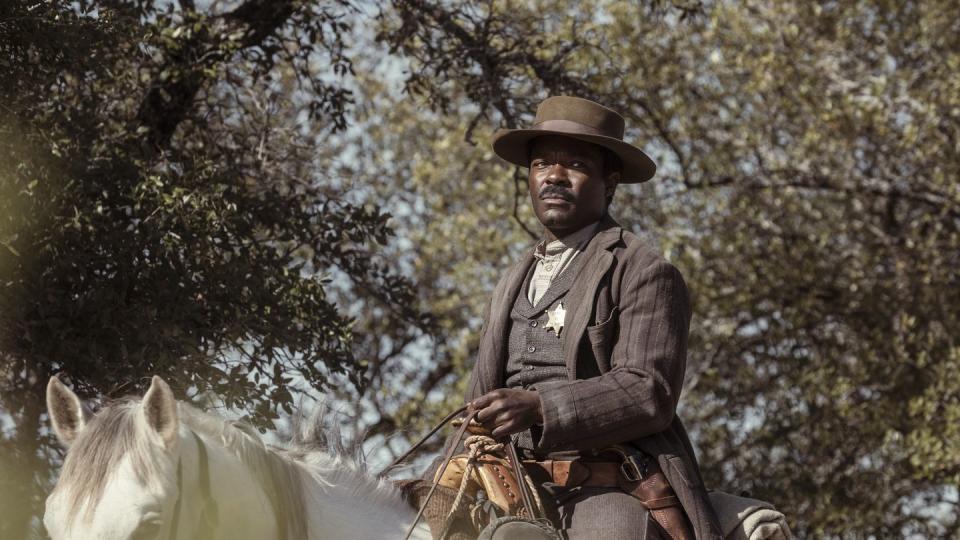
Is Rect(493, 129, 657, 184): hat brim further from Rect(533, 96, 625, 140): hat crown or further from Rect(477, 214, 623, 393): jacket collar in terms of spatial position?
Rect(477, 214, 623, 393): jacket collar

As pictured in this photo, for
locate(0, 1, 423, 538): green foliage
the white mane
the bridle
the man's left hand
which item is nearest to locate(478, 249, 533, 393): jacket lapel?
the man's left hand

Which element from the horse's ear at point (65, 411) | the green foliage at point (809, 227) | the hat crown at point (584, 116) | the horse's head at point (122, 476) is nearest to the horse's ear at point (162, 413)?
the horse's head at point (122, 476)

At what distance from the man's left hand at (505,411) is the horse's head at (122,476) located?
97 cm

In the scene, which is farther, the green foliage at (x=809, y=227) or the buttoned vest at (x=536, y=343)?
the green foliage at (x=809, y=227)

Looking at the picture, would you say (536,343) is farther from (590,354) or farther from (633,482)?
(633,482)

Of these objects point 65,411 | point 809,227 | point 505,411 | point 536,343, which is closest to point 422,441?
point 505,411

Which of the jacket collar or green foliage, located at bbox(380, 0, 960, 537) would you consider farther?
green foliage, located at bbox(380, 0, 960, 537)

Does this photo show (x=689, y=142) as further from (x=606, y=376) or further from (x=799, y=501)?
(x=606, y=376)

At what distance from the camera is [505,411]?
3861 millimetres

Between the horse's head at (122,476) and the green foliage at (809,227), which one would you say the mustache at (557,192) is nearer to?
the horse's head at (122,476)

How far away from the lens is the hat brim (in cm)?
447

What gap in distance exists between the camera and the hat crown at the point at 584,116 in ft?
14.8

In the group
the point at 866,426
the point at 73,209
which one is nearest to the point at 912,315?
the point at 866,426

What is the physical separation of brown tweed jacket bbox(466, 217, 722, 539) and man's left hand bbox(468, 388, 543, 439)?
54mm
